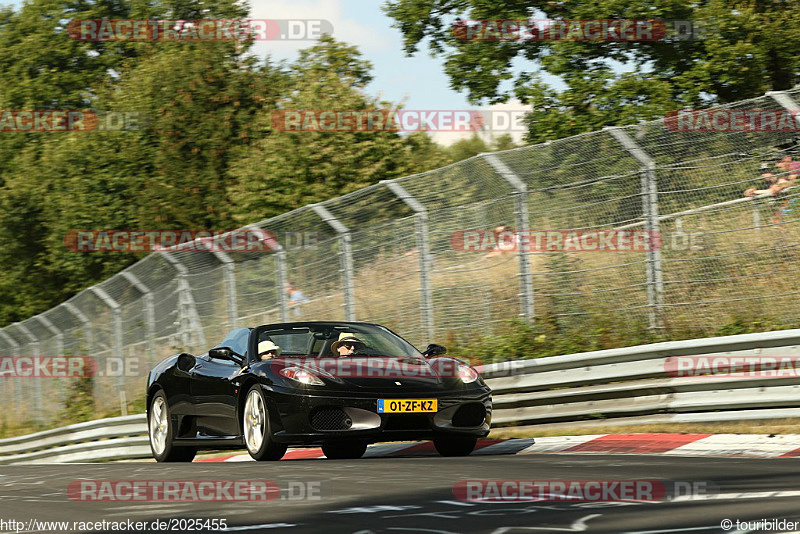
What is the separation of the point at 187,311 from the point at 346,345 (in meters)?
8.69

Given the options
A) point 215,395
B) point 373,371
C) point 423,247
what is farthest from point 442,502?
point 423,247

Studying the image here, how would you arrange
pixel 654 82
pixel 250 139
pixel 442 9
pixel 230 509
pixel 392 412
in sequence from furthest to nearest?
pixel 250 139, pixel 442 9, pixel 654 82, pixel 392 412, pixel 230 509

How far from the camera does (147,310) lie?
19.5 metres

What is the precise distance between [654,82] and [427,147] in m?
8.47

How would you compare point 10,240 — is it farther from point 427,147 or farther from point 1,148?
point 427,147

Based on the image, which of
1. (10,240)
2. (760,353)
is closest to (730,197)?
(760,353)

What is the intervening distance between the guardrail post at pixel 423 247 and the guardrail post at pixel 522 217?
4.43 ft

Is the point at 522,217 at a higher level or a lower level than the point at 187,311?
higher

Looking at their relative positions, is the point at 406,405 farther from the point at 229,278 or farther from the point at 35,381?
the point at 35,381

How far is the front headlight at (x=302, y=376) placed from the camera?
9.50 metres

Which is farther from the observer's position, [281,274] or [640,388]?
[281,274]

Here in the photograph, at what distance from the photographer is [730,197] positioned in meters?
11.3

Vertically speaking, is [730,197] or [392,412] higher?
[730,197]

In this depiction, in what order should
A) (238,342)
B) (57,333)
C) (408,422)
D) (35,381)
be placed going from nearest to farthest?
(408,422) < (238,342) < (57,333) < (35,381)
